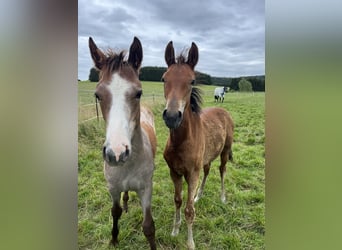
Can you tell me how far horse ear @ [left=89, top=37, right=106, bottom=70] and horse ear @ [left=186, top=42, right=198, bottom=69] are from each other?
0.40 metres

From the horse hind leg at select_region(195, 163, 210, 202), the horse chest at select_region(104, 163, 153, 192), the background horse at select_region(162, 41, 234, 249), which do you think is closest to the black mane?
the background horse at select_region(162, 41, 234, 249)

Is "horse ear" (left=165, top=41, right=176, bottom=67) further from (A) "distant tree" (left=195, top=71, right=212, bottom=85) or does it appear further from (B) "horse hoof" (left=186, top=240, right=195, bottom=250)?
(B) "horse hoof" (left=186, top=240, right=195, bottom=250)

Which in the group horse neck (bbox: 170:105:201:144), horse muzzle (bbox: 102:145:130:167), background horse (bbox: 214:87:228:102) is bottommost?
horse muzzle (bbox: 102:145:130:167)

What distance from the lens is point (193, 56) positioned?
1346 millimetres

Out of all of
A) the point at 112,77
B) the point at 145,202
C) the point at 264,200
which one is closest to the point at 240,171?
the point at 264,200

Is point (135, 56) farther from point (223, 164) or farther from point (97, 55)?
point (223, 164)

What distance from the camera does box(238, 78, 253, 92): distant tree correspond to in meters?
1.44

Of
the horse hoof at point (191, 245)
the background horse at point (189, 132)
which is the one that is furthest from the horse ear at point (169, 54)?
the horse hoof at point (191, 245)

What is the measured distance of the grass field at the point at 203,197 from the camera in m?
1.43

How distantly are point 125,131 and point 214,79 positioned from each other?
0.58 metres
